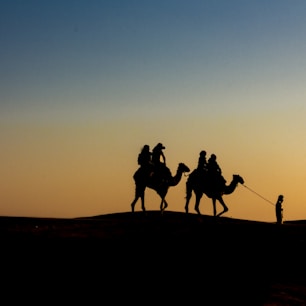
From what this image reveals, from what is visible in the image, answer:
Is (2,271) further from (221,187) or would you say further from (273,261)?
(221,187)

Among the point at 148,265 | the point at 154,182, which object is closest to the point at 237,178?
the point at 154,182

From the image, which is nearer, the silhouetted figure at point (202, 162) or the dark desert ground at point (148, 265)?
the dark desert ground at point (148, 265)

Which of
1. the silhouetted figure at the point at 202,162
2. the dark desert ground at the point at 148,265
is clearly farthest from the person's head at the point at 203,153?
the dark desert ground at the point at 148,265

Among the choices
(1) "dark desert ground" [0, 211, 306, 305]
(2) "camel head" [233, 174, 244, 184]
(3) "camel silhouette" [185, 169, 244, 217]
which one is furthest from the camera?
(2) "camel head" [233, 174, 244, 184]

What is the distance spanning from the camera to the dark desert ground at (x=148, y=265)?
35.6 ft

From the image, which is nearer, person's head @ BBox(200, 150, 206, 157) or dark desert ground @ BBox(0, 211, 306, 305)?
dark desert ground @ BBox(0, 211, 306, 305)

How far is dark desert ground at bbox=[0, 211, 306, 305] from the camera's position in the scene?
10.9 meters

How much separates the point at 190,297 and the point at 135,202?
35.4ft

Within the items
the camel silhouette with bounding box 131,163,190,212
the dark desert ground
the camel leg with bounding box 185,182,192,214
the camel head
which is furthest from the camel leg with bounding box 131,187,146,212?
the camel head

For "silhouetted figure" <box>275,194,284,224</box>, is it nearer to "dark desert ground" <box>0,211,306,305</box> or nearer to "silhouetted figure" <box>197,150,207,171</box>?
"silhouetted figure" <box>197,150,207,171</box>

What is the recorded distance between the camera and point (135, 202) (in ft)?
72.0

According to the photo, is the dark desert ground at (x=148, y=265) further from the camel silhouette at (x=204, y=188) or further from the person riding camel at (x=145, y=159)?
the camel silhouette at (x=204, y=188)

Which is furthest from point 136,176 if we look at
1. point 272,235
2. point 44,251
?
point 44,251

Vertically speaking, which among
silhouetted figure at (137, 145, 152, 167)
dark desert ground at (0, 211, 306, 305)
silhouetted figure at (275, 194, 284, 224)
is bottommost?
dark desert ground at (0, 211, 306, 305)
